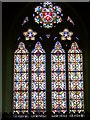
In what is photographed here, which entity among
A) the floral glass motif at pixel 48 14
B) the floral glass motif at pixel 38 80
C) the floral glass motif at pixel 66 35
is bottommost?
the floral glass motif at pixel 38 80

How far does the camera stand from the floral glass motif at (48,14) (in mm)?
10938

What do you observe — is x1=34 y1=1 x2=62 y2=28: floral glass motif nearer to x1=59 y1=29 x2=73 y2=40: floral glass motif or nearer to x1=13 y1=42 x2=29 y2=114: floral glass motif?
x1=59 y1=29 x2=73 y2=40: floral glass motif

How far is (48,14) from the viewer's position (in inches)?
434

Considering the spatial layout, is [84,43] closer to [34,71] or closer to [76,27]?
[76,27]

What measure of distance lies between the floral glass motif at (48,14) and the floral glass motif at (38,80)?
2.60ft

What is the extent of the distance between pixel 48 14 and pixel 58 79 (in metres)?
2.28

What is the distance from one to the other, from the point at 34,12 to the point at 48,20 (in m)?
0.57

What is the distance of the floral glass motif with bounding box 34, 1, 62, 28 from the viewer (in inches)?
431

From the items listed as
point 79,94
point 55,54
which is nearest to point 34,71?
point 55,54

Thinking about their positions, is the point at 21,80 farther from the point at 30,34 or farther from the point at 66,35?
the point at 66,35

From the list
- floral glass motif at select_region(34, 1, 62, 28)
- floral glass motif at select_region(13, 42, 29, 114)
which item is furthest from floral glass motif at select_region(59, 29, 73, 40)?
floral glass motif at select_region(13, 42, 29, 114)

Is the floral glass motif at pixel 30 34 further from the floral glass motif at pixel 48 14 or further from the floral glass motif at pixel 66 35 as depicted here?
the floral glass motif at pixel 66 35

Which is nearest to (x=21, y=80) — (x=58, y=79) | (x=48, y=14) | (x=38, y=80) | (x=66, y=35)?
(x=38, y=80)

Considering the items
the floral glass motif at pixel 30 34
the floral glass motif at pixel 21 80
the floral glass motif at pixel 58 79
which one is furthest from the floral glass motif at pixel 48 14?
the floral glass motif at pixel 21 80
